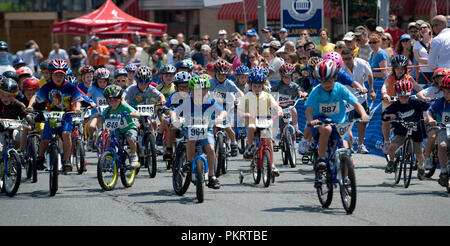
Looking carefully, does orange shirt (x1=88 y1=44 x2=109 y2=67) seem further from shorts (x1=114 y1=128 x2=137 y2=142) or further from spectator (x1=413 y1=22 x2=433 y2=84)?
shorts (x1=114 y1=128 x2=137 y2=142)

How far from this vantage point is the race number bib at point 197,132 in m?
10.4

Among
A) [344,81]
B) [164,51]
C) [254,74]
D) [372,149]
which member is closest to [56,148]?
[254,74]

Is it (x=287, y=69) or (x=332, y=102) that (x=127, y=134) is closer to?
(x=332, y=102)

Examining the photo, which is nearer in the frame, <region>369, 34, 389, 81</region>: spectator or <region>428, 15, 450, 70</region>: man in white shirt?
<region>428, 15, 450, 70</region>: man in white shirt

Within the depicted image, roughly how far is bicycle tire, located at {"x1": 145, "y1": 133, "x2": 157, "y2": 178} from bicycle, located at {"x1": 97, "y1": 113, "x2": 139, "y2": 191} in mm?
759

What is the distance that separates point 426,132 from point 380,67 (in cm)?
416

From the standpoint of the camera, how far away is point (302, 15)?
20188 millimetres

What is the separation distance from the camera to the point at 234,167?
14.1 m

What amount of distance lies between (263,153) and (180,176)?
131 cm

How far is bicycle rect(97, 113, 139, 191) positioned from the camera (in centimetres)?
1134

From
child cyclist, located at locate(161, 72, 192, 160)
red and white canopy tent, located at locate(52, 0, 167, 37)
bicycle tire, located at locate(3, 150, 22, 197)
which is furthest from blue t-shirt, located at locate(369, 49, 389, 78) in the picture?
red and white canopy tent, located at locate(52, 0, 167, 37)

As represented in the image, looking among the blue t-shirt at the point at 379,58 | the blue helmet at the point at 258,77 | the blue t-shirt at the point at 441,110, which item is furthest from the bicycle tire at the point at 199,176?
the blue t-shirt at the point at 379,58

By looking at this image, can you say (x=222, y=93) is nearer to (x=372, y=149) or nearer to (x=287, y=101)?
(x=287, y=101)

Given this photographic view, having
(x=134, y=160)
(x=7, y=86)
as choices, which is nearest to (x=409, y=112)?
(x=134, y=160)
